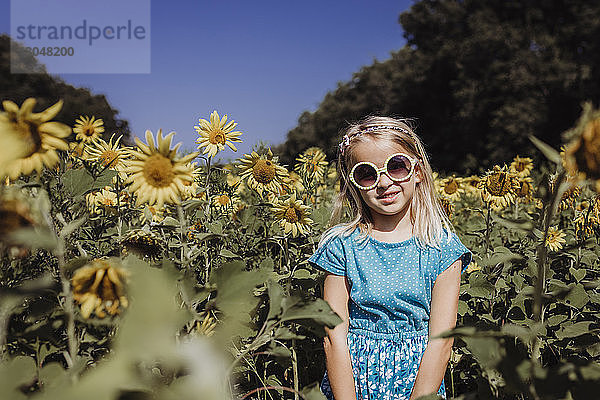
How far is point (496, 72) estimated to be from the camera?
1434 cm

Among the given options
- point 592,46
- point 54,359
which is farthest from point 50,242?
point 592,46

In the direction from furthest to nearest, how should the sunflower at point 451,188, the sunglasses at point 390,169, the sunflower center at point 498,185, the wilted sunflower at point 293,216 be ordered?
the sunflower at point 451,188 → the sunflower center at point 498,185 → the wilted sunflower at point 293,216 → the sunglasses at point 390,169

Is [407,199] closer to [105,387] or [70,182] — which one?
[70,182]

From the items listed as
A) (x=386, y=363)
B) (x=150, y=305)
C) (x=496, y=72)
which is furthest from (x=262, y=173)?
(x=496, y=72)

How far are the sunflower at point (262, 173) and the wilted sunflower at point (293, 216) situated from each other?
10.6 inches

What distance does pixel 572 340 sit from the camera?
1.53 m

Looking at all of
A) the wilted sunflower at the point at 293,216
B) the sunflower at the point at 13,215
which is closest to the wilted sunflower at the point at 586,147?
the sunflower at the point at 13,215

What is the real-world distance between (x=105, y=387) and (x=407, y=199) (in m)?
1.22

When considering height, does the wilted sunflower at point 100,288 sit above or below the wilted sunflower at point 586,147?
below

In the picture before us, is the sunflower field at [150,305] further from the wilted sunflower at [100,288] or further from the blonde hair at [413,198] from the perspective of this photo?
the blonde hair at [413,198]

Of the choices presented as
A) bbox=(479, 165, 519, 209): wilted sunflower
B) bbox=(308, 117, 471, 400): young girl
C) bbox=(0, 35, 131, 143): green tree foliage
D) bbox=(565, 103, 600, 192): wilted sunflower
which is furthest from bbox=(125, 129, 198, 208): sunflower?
bbox=(0, 35, 131, 143): green tree foliage

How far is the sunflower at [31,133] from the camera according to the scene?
0.59 metres

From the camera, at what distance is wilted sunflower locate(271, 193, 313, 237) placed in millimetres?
1968

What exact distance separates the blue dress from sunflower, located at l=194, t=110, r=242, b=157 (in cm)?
74
